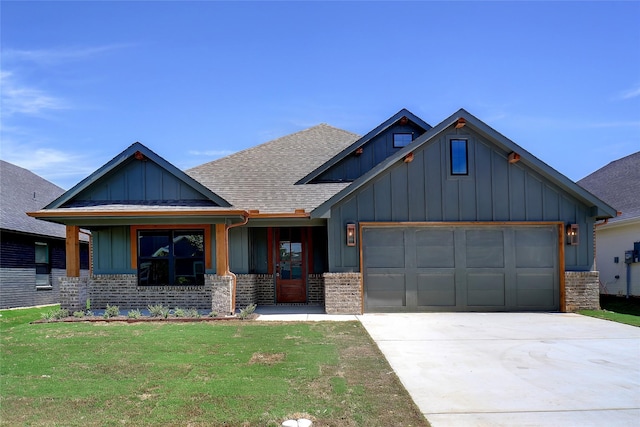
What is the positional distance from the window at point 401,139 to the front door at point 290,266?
4.19 metres

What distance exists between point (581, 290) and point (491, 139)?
4.56m

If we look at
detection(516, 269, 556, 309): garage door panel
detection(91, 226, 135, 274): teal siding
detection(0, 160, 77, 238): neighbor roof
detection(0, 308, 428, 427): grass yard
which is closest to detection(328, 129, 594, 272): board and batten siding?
detection(516, 269, 556, 309): garage door panel

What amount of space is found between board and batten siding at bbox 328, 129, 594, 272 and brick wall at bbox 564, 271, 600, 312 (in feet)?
3.49

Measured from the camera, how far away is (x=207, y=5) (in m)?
11.0

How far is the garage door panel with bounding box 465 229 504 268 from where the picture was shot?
12.5 meters

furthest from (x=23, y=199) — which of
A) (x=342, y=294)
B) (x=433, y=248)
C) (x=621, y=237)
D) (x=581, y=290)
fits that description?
(x=621, y=237)

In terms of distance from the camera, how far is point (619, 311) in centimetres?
1302

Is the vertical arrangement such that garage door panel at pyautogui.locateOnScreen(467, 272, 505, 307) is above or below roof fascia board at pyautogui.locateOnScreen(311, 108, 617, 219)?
below

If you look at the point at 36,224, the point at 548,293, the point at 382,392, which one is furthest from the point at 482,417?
the point at 36,224

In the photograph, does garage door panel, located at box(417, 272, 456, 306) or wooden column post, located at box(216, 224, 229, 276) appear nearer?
wooden column post, located at box(216, 224, 229, 276)

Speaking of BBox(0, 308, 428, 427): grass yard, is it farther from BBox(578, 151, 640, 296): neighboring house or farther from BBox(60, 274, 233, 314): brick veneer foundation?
BBox(578, 151, 640, 296): neighboring house

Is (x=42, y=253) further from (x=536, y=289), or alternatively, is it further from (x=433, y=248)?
(x=536, y=289)

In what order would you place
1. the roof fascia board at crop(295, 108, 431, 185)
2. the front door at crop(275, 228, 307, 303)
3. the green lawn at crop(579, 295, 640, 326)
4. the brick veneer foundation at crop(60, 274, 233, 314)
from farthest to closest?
1. the roof fascia board at crop(295, 108, 431, 185)
2. the front door at crop(275, 228, 307, 303)
3. the brick veneer foundation at crop(60, 274, 233, 314)
4. the green lawn at crop(579, 295, 640, 326)

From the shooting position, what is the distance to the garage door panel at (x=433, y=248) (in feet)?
40.8
